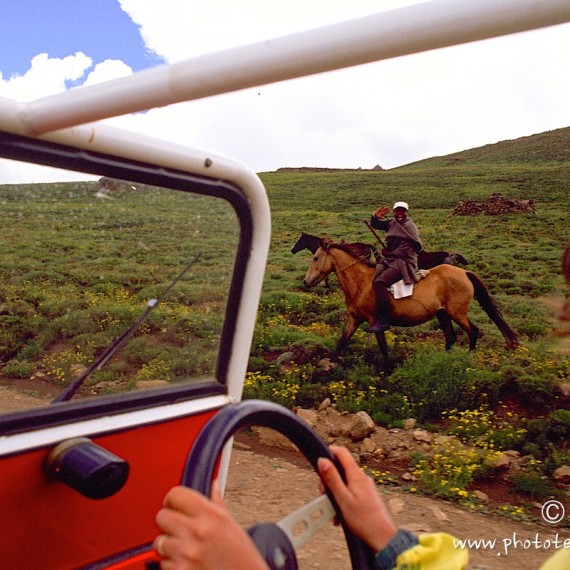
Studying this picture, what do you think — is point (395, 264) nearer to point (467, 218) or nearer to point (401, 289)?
point (401, 289)

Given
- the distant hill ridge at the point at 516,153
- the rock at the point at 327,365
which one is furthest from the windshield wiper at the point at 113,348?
the distant hill ridge at the point at 516,153

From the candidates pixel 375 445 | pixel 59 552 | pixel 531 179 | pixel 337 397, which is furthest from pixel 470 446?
pixel 531 179

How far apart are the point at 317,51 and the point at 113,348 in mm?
928

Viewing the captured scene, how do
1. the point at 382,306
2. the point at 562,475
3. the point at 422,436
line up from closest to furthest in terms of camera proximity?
the point at 562,475 < the point at 422,436 < the point at 382,306

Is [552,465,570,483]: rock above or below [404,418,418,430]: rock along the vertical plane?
below

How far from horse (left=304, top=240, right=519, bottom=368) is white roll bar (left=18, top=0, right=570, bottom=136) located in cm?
752

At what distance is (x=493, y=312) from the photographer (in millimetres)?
8953

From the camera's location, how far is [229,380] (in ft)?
5.57

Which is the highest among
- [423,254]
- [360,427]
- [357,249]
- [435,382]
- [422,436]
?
[357,249]

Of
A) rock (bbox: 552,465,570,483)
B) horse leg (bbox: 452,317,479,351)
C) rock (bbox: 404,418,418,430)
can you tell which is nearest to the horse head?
horse leg (bbox: 452,317,479,351)

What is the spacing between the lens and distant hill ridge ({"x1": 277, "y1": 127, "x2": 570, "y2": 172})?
48.1 meters

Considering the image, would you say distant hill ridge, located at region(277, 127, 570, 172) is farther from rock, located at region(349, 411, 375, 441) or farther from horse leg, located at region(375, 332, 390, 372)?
rock, located at region(349, 411, 375, 441)

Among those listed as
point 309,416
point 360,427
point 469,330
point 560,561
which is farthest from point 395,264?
point 560,561

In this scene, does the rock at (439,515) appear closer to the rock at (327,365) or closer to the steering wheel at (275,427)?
the rock at (327,365)
